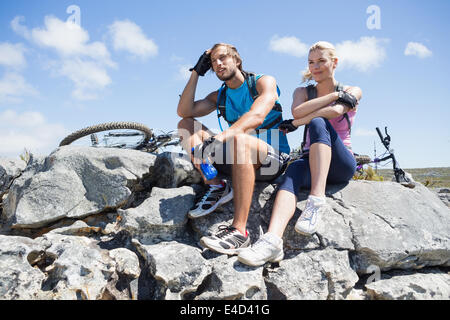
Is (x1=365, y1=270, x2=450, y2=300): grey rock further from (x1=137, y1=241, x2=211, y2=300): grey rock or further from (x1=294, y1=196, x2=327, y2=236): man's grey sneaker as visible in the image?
(x1=137, y1=241, x2=211, y2=300): grey rock

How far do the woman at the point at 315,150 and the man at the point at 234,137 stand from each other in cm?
23

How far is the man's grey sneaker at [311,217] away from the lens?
116 inches

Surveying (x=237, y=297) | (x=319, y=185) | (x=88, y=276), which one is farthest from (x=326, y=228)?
(x=88, y=276)

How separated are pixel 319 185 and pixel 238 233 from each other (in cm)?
93

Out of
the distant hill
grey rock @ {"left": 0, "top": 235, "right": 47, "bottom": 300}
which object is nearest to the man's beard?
grey rock @ {"left": 0, "top": 235, "right": 47, "bottom": 300}

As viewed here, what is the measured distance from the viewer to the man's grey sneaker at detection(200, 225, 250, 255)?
9.36 ft

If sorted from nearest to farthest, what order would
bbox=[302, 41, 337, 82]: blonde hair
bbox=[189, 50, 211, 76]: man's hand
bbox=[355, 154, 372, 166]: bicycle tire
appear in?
bbox=[302, 41, 337, 82]: blonde hair
bbox=[189, 50, 211, 76]: man's hand
bbox=[355, 154, 372, 166]: bicycle tire

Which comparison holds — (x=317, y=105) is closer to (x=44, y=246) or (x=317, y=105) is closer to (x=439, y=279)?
(x=439, y=279)

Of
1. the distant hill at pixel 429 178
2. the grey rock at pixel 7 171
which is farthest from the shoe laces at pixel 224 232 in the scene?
the distant hill at pixel 429 178

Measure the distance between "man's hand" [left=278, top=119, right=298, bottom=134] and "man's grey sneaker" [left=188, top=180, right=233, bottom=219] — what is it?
0.92 metres

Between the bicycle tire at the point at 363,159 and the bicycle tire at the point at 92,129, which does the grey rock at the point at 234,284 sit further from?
the bicycle tire at the point at 363,159

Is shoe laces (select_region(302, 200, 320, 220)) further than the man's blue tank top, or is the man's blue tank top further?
the man's blue tank top

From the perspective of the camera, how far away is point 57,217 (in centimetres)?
370

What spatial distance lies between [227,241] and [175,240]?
72 centimetres
